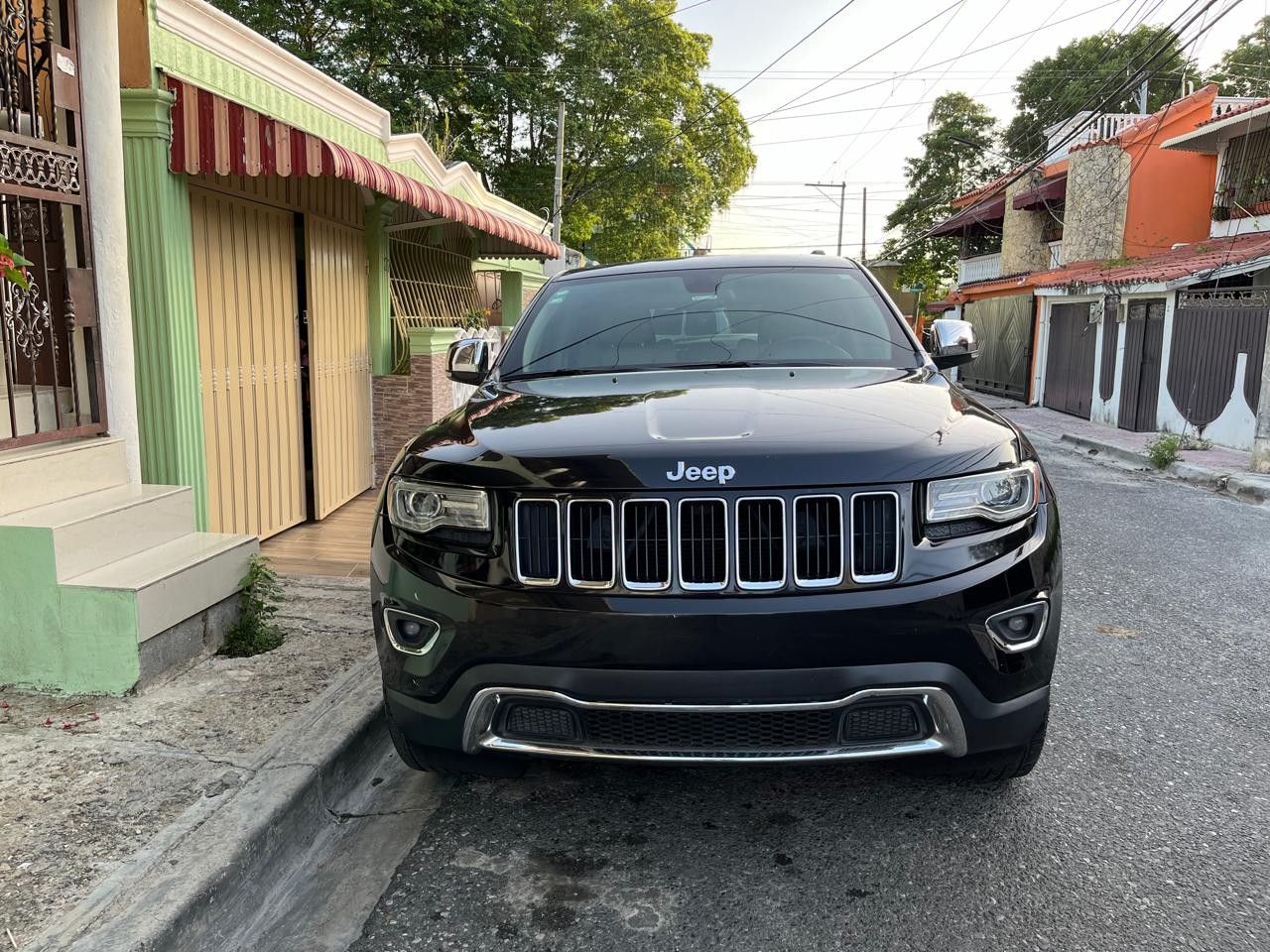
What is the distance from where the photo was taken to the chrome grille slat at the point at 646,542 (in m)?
2.40

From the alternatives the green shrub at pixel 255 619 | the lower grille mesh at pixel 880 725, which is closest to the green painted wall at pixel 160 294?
the green shrub at pixel 255 619

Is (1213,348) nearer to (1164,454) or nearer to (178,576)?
(1164,454)

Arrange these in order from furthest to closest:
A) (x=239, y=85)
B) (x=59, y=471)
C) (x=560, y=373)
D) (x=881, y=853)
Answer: (x=239, y=85), (x=59, y=471), (x=560, y=373), (x=881, y=853)

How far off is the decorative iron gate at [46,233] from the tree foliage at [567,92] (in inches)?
901

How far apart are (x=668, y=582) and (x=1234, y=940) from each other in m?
1.58

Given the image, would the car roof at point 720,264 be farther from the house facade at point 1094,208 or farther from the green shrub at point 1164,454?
the house facade at point 1094,208

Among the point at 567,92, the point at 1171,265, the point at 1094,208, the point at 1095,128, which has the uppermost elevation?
the point at 567,92

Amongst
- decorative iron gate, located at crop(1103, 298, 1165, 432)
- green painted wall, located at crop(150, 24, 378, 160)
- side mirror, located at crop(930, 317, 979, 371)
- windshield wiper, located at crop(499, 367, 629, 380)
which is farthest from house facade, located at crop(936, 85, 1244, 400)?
windshield wiper, located at crop(499, 367, 629, 380)

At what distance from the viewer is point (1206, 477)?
33.1 feet

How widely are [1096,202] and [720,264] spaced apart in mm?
20256

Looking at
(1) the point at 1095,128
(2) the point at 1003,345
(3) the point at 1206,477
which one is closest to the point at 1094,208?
(2) the point at 1003,345

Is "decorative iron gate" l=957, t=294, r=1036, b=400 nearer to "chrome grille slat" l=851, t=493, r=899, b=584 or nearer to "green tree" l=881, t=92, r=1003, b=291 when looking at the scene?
"green tree" l=881, t=92, r=1003, b=291

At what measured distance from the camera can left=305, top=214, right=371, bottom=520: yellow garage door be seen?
7.00m

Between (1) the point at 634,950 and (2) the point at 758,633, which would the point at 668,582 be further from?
(1) the point at 634,950
